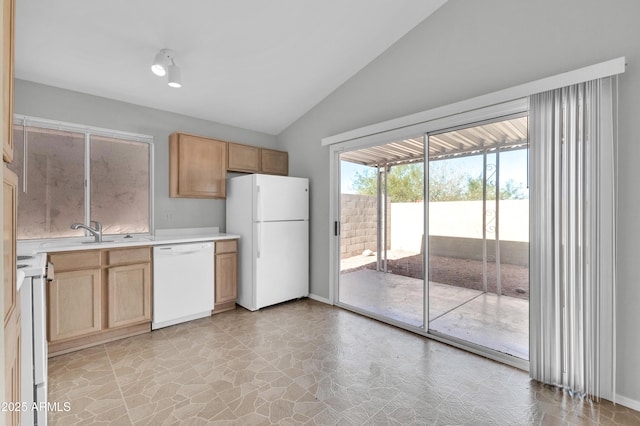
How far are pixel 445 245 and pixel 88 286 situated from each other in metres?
3.42

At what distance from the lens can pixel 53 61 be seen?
271 cm

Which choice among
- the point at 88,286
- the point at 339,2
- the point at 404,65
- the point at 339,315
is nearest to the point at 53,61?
the point at 88,286

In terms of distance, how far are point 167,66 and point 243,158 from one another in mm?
1480

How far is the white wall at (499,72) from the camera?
196 centimetres

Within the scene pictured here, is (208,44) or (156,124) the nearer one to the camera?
(208,44)

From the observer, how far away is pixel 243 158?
410 cm

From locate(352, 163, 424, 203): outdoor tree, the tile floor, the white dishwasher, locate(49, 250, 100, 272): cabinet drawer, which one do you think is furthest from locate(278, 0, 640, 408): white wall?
locate(49, 250, 100, 272): cabinet drawer

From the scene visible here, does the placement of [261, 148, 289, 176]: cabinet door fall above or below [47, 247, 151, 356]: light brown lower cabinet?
above

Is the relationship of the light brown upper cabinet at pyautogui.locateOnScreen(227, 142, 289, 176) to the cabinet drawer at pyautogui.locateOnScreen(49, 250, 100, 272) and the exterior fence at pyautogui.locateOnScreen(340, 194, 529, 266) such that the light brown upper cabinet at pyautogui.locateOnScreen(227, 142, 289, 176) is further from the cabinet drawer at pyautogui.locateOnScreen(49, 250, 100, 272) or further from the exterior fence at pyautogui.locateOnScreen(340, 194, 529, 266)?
the cabinet drawer at pyautogui.locateOnScreen(49, 250, 100, 272)

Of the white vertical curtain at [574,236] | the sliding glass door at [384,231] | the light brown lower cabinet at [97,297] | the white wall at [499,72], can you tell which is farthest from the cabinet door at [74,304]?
the white vertical curtain at [574,236]

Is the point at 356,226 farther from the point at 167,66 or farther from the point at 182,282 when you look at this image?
the point at 167,66

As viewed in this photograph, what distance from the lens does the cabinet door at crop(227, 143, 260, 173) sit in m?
4.00

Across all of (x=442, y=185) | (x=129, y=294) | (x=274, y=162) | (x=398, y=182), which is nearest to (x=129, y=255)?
(x=129, y=294)

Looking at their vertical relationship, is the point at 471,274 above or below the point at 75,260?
below
